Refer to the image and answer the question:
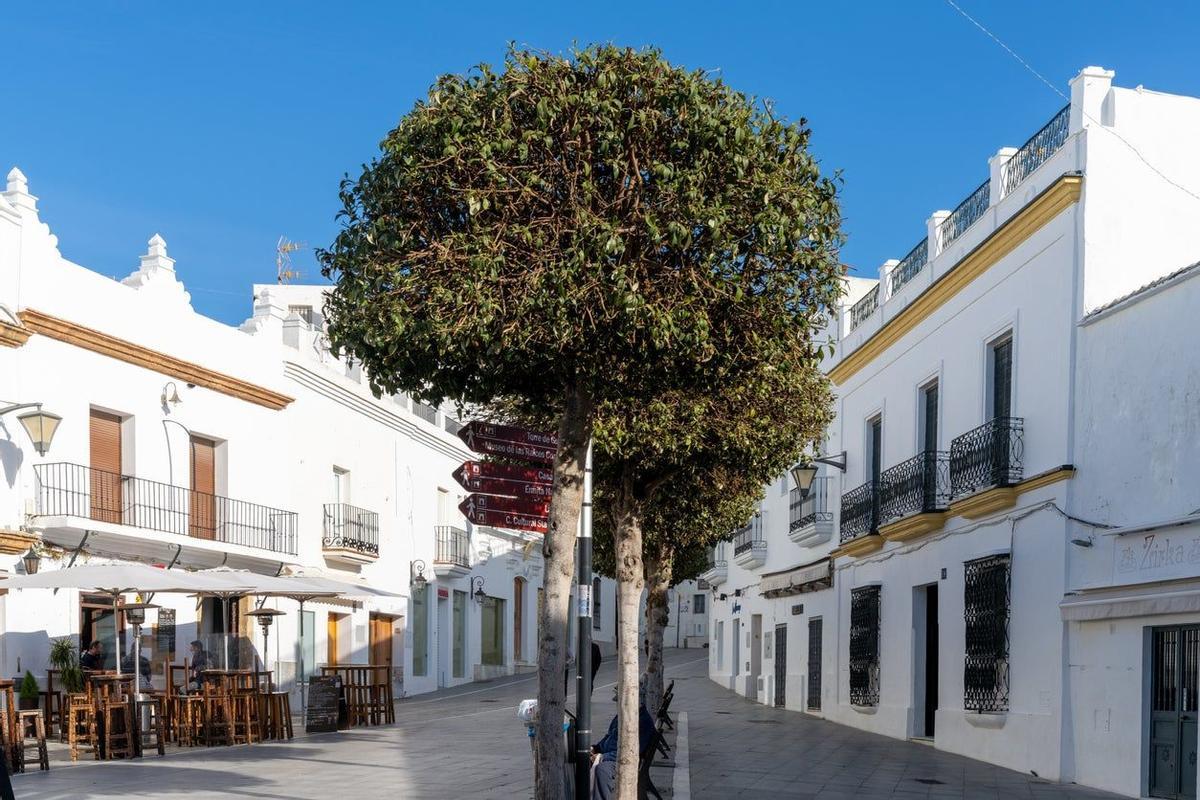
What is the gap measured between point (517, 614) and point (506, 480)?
36969mm

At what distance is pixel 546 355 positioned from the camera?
9.20 m

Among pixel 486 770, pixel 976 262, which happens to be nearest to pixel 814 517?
pixel 976 262

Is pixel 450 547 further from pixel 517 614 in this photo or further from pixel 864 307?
pixel 864 307

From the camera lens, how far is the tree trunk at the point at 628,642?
11055 mm

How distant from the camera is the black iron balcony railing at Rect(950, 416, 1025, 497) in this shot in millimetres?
17641

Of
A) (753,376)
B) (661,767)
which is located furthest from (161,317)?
(753,376)

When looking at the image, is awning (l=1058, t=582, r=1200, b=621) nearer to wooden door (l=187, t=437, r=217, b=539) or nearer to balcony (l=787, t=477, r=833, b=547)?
balcony (l=787, t=477, r=833, b=547)

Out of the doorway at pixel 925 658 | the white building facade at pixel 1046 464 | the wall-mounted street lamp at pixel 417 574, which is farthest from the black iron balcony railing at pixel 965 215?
the wall-mounted street lamp at pixel 417 574

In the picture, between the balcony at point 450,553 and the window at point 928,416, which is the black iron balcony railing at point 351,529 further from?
the window at point 928,416

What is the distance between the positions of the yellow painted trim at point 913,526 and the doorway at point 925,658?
0.93 metres

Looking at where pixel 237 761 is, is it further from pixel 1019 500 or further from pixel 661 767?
pixel 1019 500

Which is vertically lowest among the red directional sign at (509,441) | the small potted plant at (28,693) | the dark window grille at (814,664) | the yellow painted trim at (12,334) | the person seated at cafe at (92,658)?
the dark window grille at (814,664)

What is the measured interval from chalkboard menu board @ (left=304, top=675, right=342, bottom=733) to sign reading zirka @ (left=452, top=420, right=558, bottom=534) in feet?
42.0

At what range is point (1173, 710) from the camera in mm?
13734
